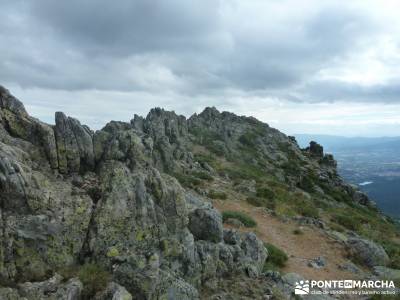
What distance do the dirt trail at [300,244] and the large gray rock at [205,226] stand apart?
5325 millimetres

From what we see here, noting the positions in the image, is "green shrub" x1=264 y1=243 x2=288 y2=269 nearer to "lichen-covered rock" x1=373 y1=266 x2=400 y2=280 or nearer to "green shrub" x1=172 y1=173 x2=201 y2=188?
"lichen-covered rock" x1=373 y1=266 x2=400 y2=280

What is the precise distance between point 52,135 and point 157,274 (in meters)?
7.42

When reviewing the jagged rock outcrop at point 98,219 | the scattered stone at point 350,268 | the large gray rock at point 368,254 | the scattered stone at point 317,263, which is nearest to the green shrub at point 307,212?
the large gray rock at point 368,254

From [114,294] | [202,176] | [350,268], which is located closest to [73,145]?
[114,294]

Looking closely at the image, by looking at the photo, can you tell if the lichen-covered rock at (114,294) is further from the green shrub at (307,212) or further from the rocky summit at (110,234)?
the green shrub at (307,212)

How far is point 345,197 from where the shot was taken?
59906 millimetres

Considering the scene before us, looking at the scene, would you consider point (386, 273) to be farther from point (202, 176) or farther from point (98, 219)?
point (202, 176)

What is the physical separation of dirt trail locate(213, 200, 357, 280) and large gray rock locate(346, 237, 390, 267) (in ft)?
2.32

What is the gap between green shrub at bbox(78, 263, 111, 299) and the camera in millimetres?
11372

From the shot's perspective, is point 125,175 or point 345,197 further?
point 345,197

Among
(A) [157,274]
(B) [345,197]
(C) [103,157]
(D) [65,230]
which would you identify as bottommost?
(B) [345,197]

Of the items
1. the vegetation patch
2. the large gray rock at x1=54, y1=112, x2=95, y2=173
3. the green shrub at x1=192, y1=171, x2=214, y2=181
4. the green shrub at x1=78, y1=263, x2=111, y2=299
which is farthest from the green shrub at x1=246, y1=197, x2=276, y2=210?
the green shrub at x1=78, y1=263, x2=111, y2=299

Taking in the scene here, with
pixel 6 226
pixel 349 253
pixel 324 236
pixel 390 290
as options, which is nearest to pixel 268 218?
pixel 324 236

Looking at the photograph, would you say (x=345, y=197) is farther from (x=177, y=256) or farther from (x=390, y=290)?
(x=177, y=256)
